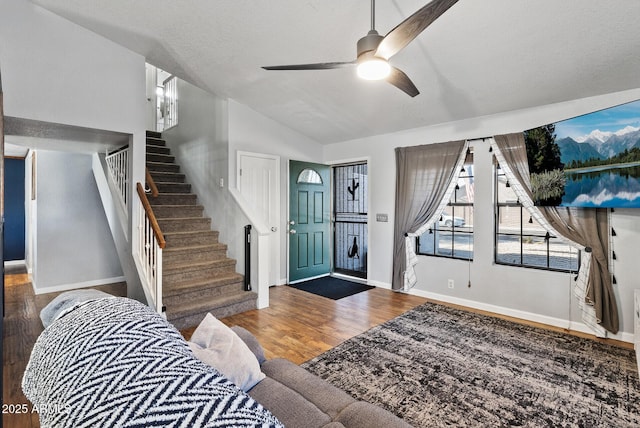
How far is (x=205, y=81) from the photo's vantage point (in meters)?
4.04

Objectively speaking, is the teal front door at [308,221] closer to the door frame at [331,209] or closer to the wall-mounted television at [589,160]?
the door frame at [331,209]

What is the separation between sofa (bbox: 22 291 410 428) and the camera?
0.54m

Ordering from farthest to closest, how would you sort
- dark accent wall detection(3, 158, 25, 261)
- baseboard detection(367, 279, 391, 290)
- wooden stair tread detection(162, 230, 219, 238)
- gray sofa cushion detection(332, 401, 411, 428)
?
dark accent wall detection(3, 158, 25, 261) → baseboard detection(367, 279, 391, 290) → wooden stair tread detection(162, 230, 219, 238) → gray sofa cushion detection(332, 401, 411, 428)

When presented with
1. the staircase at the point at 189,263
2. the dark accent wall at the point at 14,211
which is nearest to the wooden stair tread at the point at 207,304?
the staircase at the point at 189,263

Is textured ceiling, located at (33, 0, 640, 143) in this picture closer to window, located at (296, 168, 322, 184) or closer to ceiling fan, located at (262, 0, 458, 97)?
ceiling fan, located at (262, 0, 458, 97)

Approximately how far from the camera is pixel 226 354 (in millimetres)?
1262

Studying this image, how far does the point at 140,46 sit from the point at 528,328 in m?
5.28

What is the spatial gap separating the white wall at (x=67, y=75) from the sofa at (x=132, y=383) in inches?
108

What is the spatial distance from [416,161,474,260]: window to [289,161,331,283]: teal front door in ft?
6.10

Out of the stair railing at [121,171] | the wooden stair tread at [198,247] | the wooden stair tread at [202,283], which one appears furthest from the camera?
the wooden stair tread at [198,247]

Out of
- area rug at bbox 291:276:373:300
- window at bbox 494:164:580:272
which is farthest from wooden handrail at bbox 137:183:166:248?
window at bbox 494:164:580:272

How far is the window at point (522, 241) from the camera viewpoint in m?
3.44

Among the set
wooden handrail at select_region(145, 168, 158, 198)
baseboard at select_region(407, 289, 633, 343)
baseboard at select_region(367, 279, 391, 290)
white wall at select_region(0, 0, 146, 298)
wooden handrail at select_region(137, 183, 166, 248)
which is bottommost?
baseboard at select_region(407, 289, 633, 343)

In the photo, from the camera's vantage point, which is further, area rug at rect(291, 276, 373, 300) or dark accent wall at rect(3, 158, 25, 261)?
dark accent wall at rect(3, 158, 25, 261)
